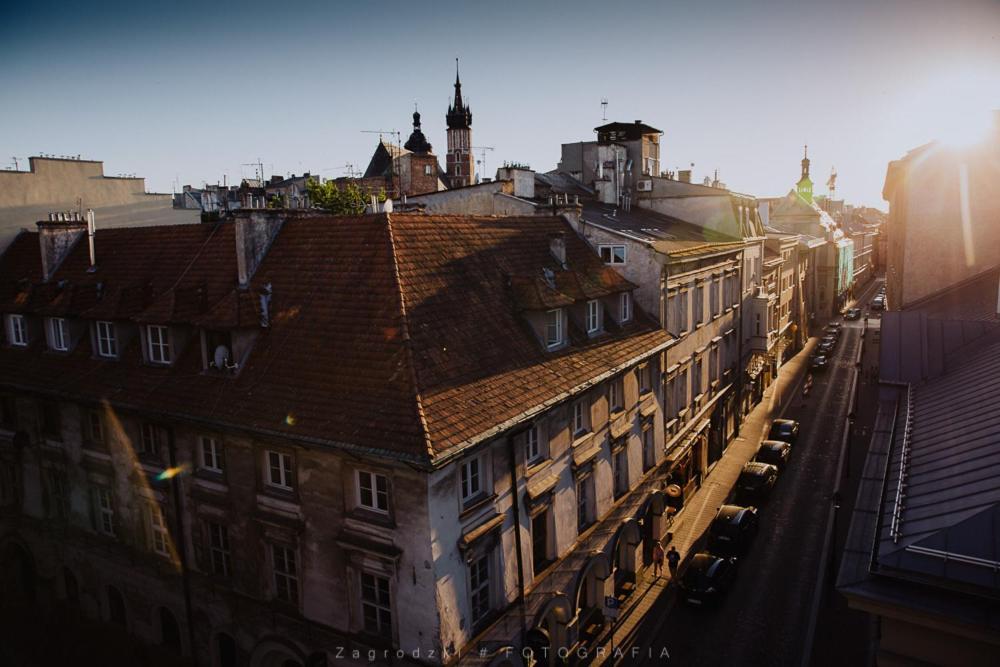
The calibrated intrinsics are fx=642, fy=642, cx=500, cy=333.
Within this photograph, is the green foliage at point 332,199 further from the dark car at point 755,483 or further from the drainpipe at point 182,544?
the dark car at point 755,483

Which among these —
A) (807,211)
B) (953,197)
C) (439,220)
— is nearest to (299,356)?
(439,220)

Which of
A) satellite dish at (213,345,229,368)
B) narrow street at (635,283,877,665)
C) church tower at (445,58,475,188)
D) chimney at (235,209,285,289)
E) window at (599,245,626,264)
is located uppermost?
church tower at (445,58,475,188)

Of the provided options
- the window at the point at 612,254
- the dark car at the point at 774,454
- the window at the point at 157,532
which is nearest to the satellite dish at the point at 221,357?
the window at the point at 157,532

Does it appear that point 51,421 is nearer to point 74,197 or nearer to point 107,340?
point 107,340

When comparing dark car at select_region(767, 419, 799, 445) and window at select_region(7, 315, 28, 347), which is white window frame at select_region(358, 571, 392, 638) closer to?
window at select_region(7, 315, 28, 347)

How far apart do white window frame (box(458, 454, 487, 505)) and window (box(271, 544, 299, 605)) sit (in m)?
4.96

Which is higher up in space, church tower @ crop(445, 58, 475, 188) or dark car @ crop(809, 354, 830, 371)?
church tower @ crop(445, 58, 475, 188)

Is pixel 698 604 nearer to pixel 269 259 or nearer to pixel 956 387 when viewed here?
pixel 956 387

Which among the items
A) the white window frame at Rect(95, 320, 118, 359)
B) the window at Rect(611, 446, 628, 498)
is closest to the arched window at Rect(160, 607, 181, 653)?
the white window frame at Rect(95, 320, 118, 359)

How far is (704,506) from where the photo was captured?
31.5m

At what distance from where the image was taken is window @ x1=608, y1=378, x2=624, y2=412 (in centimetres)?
2241

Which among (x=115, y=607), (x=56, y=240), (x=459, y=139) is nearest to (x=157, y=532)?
(x=115, y=607)

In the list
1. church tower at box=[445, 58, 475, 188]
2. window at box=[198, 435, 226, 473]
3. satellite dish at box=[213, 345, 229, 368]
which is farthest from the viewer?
church tower at box=[445, 58, 475, 188]

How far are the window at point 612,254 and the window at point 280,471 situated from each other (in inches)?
627
